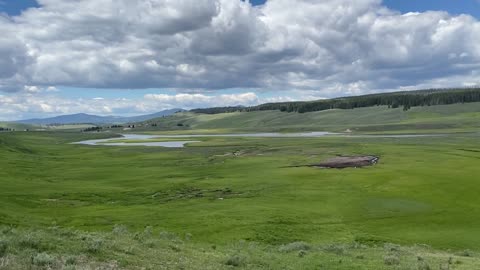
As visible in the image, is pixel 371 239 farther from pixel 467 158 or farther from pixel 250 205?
pixel 467 158

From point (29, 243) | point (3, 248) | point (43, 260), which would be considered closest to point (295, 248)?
point (29, 243)

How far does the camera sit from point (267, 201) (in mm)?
53938

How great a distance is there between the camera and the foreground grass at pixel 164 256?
15883 millimetres

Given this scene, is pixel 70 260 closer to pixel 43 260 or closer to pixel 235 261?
pixel 43 260

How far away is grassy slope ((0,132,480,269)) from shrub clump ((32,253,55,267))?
18.9 m

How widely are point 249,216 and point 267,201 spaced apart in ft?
32.3

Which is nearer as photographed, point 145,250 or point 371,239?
point 145,250

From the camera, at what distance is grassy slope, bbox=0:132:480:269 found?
3925 cm

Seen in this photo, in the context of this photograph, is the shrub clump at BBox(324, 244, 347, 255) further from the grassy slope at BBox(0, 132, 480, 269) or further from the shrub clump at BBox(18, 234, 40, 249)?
the shrub clump at BBox(18, 234, 40, 249)

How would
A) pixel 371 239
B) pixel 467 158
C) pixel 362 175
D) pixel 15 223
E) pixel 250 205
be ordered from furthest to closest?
1. pixel 467 158
2. pixel 362 175
3. pixel 250 205
4. pixel 15 223
5. pixel 371 239

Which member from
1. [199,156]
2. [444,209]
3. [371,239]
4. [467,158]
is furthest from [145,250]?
[199,156]

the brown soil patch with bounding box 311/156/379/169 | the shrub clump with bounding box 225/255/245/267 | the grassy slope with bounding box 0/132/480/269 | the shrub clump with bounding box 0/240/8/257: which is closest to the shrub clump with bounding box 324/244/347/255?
the grassy slope with bounding box 0/132/480/269

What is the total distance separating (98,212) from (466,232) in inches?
1381

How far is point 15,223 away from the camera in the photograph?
39312 millimetres
